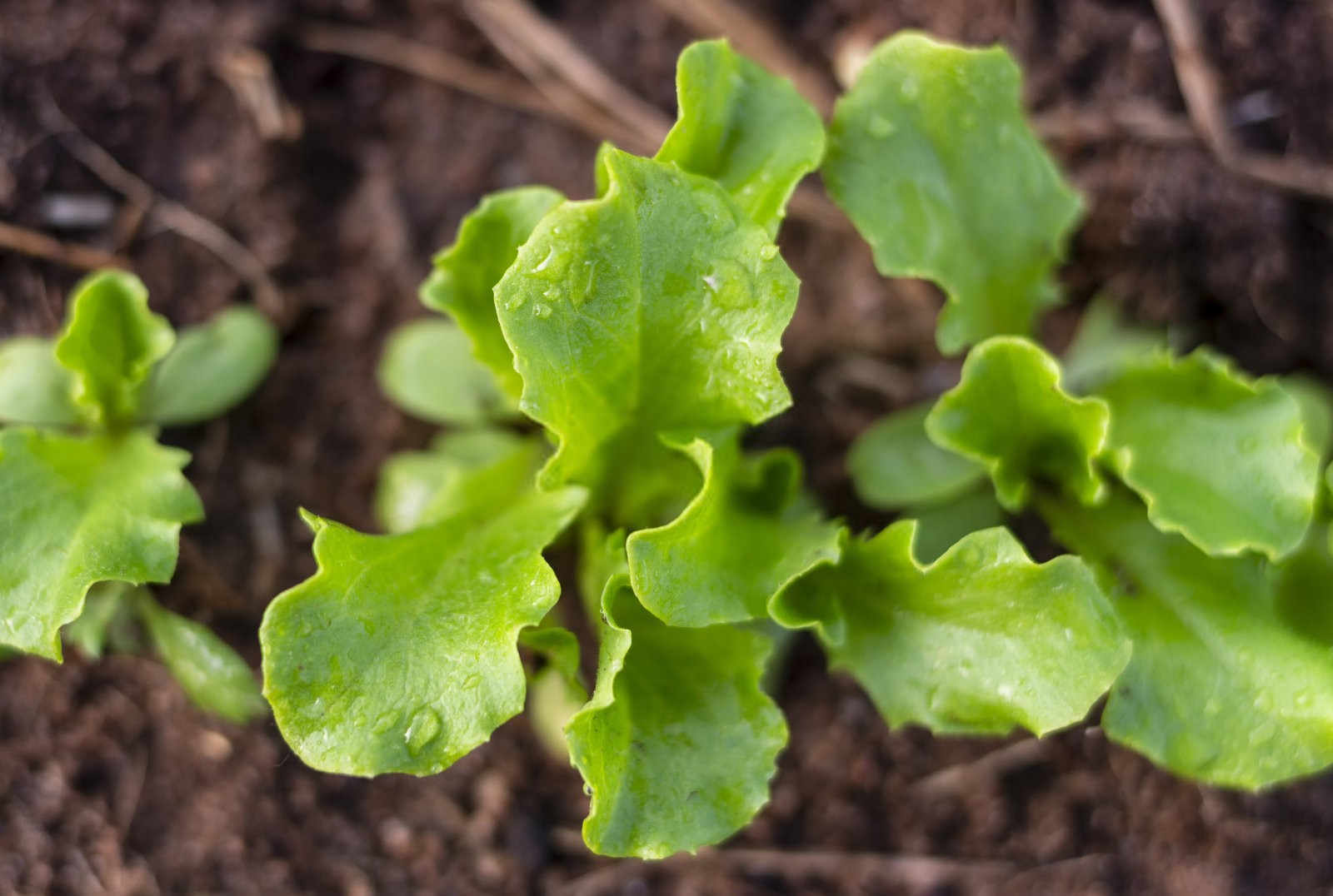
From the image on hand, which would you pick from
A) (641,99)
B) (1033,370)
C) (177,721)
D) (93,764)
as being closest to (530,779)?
(177,721)

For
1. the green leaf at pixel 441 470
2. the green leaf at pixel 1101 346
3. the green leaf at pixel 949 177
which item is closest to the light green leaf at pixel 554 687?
the green leaf at pixel 441 470

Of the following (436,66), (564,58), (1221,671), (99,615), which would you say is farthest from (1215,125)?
(99,615)

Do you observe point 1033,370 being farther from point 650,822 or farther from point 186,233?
point 186,233

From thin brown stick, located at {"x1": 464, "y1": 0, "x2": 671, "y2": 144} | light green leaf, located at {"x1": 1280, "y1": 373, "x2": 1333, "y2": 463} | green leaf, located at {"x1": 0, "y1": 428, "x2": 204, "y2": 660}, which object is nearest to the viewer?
green leaf, located at {"x1": 0, "y1": 428, "x2": 204, "y2": 660}

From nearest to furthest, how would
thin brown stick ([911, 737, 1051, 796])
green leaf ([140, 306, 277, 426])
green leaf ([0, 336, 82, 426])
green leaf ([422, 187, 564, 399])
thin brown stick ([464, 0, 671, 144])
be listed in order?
1. green leaf ([422, 187, 564, 399])
2. green leaf ([0, 336, 82, 426])
3. green leaf ([140, 306, 277, 426])
4. thin brown stick ([911, 737, 1051, 796])
5. thin brown stick ([464, 0, 671, 144])

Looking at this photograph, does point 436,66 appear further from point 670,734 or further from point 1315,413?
point 1315,413

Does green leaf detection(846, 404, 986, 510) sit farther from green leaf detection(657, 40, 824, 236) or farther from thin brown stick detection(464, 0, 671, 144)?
thin brown stick detection(464, 0, 671, 144)

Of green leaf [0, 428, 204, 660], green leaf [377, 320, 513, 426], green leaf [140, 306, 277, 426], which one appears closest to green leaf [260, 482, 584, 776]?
green leaf [0, 428, 204, 660]
